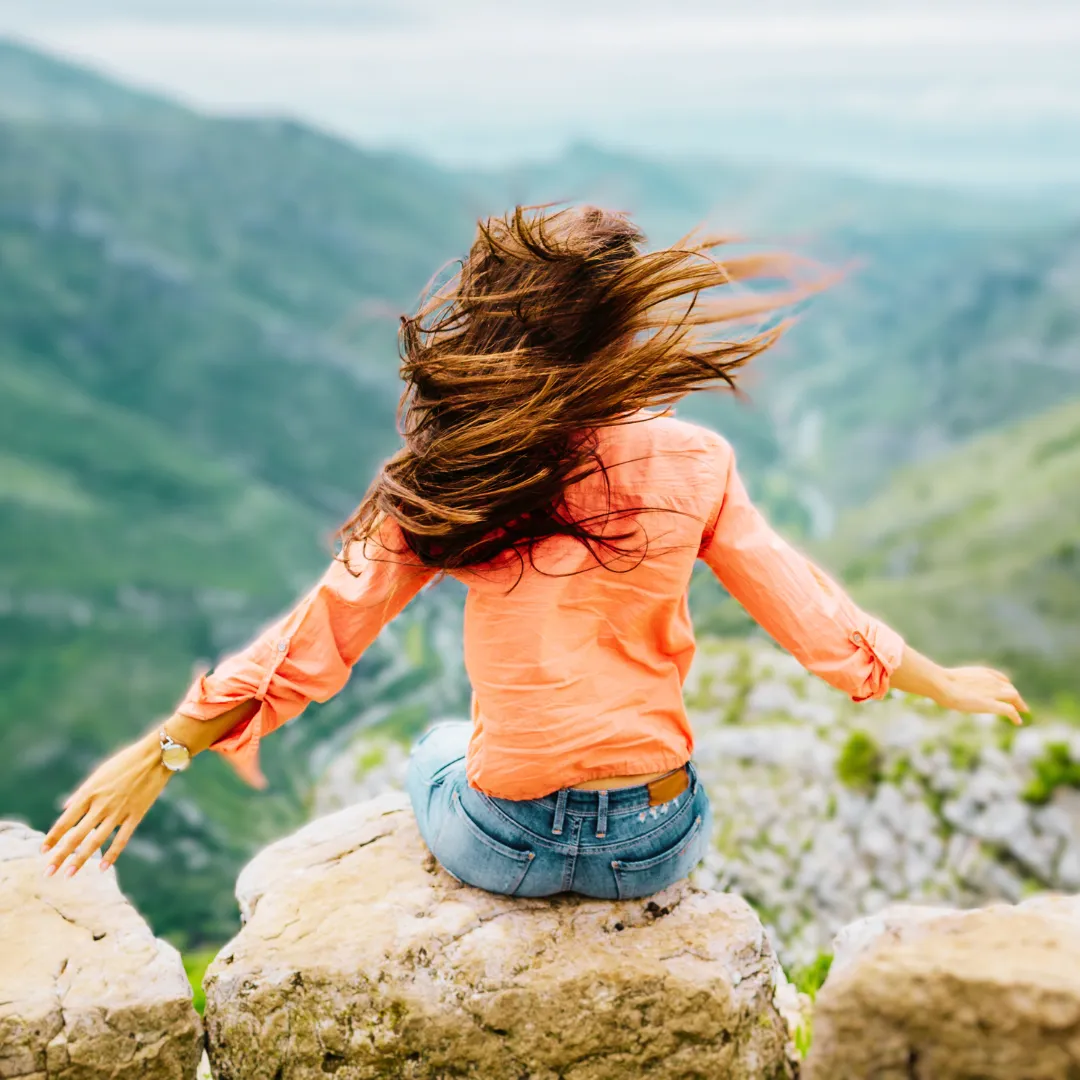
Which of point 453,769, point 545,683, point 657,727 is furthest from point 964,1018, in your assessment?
point 453,769

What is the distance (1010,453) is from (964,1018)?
134955 mm

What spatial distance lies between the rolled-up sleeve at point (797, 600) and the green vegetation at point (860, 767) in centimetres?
1659

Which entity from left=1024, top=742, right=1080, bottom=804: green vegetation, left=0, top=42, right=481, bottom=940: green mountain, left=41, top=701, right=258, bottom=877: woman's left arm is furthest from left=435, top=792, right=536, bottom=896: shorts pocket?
left=0, top=42, right=481, bottom=940: green mountain

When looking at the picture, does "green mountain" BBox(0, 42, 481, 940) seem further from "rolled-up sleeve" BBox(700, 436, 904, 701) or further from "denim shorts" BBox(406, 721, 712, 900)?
"rolled-up sleeve" BBox(700, 436, 904, 701)

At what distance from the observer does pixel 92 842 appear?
353 cm

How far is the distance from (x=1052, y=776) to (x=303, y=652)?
1790cm

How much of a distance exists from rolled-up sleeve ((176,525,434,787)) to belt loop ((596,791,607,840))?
982mm

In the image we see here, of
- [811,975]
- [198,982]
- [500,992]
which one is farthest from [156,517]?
[500,992]

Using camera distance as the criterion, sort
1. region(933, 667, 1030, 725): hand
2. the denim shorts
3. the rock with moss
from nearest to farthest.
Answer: the denim shorts
region(933, 667, 1030, 725): hand
the rock with moss

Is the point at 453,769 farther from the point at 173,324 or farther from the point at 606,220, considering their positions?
the point at 173,324

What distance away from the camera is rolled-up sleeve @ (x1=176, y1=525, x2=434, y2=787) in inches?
142

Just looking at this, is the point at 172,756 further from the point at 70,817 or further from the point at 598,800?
the point at 598,800

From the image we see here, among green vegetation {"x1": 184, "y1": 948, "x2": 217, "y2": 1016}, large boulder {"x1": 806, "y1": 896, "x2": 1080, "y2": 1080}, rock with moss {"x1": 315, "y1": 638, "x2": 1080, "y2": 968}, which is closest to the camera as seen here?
large boulder {"x1": 806, "y1": 896, "x2": 1080, "y2": 1080}

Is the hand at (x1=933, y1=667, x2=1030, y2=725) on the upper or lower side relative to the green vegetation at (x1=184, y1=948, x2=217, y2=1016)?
upper
